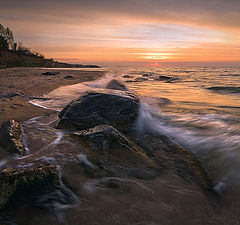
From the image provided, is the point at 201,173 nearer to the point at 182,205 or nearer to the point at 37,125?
the point at 182,205

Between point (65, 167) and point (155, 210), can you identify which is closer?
point (155, 210)

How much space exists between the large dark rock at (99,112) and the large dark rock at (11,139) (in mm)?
903

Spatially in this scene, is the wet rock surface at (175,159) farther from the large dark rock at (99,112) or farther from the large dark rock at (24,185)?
the large dark rock at (24,185)

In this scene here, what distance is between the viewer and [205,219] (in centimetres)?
189

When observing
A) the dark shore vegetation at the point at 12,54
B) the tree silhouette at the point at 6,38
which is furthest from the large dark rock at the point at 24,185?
the tree silhouette at the point at 6,38

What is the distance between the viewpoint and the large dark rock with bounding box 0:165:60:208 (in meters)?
1.87

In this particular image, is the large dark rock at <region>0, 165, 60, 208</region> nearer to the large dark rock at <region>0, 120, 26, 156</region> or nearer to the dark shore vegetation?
the large dark rock at <region>0, 120, 26, 156</region>

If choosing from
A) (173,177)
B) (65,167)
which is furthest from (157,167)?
(65,167)

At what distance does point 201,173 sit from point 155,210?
3.58 feet

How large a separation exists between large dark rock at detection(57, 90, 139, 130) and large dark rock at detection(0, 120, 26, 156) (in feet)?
2.96

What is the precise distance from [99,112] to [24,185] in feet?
8.82

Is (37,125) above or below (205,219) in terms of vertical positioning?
above

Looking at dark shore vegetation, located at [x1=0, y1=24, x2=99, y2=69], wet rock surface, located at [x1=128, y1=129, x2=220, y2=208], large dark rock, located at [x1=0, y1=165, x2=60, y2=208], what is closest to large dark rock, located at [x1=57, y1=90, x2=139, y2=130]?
wet rock surface, located at [x1=128, y1=129, x2=220, y2=208]

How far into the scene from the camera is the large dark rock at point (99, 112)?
4312 mm
